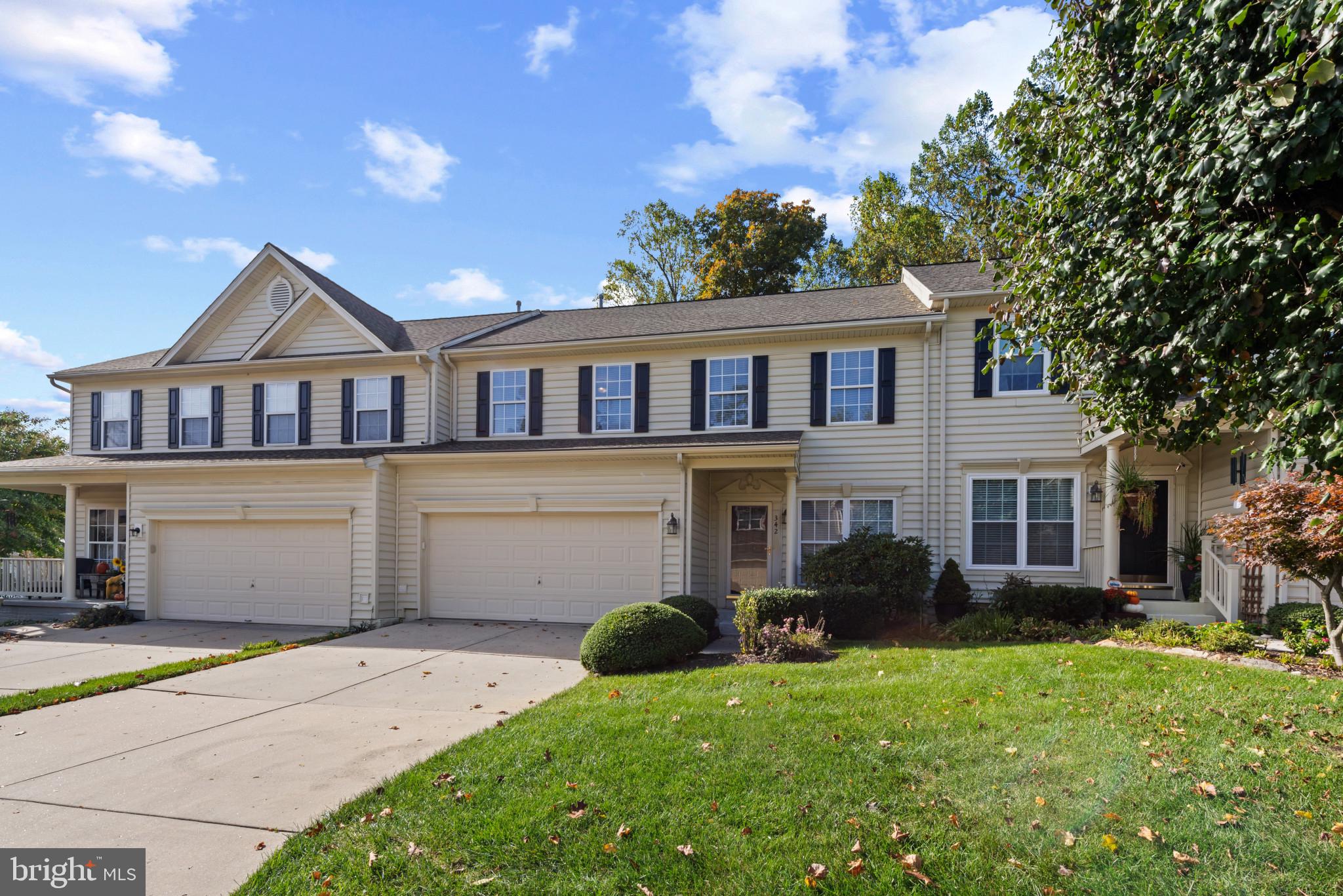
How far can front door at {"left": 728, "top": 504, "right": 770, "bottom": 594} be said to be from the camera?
15.6 m

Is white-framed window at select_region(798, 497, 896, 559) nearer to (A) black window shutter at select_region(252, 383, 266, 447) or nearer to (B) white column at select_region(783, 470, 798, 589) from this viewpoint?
(B) white column at select_region(783, 470, 798, 589)

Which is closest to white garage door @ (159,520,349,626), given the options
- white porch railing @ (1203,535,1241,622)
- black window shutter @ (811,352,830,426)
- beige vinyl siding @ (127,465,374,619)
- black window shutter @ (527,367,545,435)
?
beige vinyl siding @ (127,465,374,619)

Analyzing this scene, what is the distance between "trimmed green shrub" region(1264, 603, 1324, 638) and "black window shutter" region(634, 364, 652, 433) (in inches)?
391

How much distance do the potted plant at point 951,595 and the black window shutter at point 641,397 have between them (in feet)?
19.8

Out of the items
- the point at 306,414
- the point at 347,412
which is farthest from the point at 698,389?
the point at 306,414

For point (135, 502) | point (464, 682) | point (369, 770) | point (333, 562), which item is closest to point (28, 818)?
point (369, 770)

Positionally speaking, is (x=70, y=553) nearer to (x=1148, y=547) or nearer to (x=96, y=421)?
(x=96, y=421)

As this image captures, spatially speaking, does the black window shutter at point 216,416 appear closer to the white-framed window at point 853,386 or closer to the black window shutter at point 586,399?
the black window shutter at point 586,399

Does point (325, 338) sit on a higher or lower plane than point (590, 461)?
higher

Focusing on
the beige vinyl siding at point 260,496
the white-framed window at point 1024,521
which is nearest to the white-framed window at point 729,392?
the white-framed window at point 1024,521

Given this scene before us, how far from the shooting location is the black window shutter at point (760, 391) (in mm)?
14570

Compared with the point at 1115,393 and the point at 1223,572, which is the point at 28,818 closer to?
the point at 1115,393

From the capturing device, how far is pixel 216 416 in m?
17.2

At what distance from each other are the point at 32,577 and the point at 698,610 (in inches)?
627
